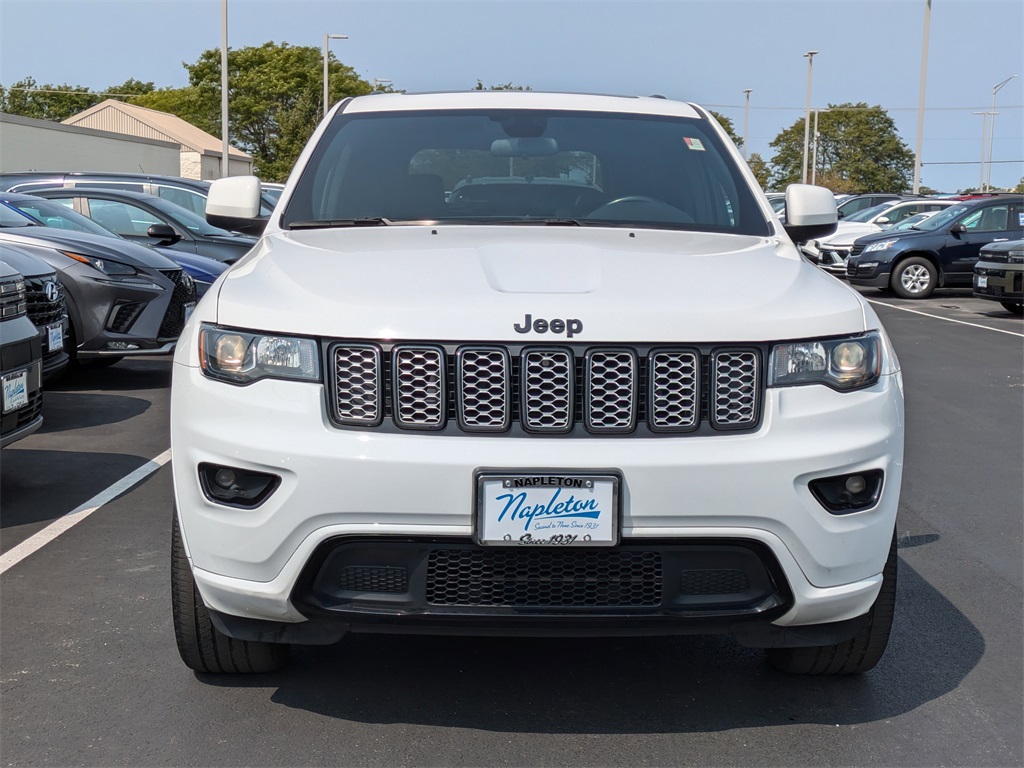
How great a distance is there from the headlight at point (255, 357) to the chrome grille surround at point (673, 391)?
0.82 m

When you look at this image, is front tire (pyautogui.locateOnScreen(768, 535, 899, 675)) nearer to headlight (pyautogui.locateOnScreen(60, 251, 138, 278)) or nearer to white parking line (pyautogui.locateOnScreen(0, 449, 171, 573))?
white parking line (pyautogui.locateOnScreen(0, 449, 171, 573))

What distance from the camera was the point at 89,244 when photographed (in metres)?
9.16

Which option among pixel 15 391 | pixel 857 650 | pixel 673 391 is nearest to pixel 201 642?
pixel 673 391

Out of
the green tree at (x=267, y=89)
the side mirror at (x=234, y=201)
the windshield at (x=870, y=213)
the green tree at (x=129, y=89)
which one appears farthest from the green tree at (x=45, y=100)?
the side mirror at (x=234, y=201)

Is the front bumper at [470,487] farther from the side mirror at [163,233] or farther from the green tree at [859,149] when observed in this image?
the green tree at [859,149]

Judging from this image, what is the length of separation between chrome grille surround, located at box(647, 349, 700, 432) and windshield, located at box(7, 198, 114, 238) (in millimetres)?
8220

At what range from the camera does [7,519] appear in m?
5.37

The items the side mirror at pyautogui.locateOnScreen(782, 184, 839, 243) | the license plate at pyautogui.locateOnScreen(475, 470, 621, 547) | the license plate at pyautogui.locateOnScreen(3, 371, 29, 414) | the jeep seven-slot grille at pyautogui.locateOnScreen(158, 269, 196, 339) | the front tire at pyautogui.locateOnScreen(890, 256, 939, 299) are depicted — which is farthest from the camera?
the front tire at pyautogui.locateOnScreen(890, 256, 939, 299)

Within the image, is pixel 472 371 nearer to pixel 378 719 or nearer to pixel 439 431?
pixel 439 431


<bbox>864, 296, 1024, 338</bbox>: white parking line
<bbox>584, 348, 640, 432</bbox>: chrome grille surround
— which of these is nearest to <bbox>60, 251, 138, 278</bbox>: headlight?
<bbox>584, 348, 640, 432</bbox>: chrome grille surround

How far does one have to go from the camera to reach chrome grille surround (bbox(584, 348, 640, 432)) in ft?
9.70

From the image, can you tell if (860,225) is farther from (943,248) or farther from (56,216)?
(56,216)

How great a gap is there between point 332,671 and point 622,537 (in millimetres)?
1178

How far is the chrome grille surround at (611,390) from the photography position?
116 inches
